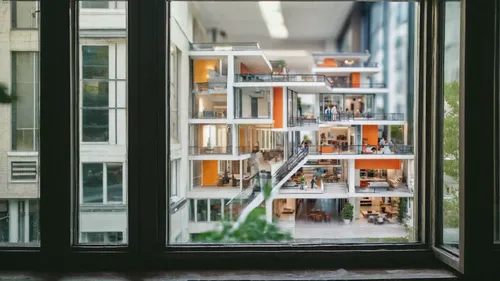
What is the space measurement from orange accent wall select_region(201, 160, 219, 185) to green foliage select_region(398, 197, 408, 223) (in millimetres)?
792

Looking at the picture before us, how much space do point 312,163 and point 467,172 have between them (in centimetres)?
60

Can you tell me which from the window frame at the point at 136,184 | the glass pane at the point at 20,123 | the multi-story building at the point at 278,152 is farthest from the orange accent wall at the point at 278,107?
the glass pane at the point at 20,123

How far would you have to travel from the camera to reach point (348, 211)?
182 centimetres

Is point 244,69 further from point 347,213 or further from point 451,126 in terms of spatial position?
point 451,126

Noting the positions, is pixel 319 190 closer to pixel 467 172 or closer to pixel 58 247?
pixel 467 172

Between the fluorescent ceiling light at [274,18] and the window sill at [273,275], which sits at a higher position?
the fluorescent ceiling light at [274,18]

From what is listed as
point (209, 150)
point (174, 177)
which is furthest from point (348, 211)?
point (174, 177)

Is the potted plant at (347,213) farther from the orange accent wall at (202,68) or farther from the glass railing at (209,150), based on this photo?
the orange accent wall at (202,68)

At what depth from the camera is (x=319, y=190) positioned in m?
1.84

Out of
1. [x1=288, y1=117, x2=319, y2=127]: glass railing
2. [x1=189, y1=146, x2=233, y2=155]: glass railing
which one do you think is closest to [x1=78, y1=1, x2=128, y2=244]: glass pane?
[x1=189, y1=146, x2=233, y2=155]: glass railing

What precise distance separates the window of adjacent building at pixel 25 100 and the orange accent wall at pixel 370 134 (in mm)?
1386

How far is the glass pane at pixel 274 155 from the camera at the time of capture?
5.88 ft

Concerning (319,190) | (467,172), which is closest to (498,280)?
(467,172)

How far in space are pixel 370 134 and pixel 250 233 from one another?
0.68 m
